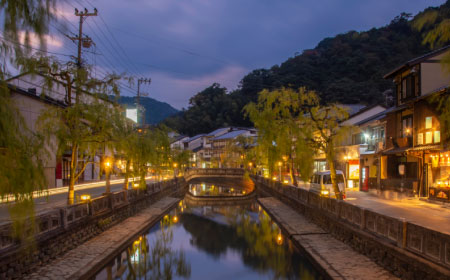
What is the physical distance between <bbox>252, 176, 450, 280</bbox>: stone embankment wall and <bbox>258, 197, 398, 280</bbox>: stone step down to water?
0.96ft

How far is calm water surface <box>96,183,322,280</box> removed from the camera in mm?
14462

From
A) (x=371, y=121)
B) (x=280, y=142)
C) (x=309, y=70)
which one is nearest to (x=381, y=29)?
(x=309, y=70)

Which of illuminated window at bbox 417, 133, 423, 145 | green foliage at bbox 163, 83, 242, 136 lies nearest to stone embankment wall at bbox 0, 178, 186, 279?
illuminated window at bbox 417, 133, 423, 145

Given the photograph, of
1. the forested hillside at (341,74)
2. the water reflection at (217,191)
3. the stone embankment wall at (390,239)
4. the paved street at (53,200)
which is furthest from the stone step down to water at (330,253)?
the forested hillside at (341,74)

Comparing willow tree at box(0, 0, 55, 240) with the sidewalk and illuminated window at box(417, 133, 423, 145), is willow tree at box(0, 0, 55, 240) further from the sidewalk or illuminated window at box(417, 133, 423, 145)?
illuminated window at box(417, 133, 423, 145)

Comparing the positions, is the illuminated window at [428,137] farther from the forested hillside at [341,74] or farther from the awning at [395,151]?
the forested hillside at [341,74]

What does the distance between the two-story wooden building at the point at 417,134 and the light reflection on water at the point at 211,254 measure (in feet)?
30.4

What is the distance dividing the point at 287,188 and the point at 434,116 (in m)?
11.8

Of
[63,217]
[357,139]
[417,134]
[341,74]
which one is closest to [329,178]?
[417,134]

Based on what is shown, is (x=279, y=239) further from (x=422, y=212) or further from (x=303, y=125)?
(x=422, y=212)

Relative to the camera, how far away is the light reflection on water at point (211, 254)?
570 inches

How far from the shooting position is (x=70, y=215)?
1382 centimetres

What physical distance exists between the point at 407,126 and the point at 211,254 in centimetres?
1589

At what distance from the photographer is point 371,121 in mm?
30562
